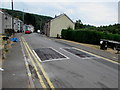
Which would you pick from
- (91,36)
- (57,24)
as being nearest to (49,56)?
(91,36)

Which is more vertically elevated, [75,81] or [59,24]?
[59,24]

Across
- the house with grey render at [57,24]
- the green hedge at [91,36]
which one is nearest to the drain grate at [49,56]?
the green hedge at [91,36]

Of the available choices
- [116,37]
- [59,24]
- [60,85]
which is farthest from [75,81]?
[59,24]

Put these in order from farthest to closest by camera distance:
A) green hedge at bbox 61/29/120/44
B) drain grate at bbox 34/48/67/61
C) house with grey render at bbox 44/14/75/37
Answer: house with grey render at bbox 44/14/75/37, green hedge at bbox 61/29/120/44, drain grate at bbox 34/48/67/61

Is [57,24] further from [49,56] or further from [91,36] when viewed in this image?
[49,56]

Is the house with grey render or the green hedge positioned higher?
the house with grey render

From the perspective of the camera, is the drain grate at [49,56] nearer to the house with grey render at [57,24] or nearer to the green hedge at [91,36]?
the green hedge at [91,36]

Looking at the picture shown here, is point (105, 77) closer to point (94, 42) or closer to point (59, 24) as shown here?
point (94, 42)

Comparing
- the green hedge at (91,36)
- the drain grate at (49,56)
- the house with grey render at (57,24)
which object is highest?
the house with grey render at (57,24)

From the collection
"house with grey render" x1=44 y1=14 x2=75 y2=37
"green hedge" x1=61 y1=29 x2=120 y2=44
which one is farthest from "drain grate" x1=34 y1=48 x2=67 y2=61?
"house with grey render" x1=44 y1=14 x2=75 y2=37

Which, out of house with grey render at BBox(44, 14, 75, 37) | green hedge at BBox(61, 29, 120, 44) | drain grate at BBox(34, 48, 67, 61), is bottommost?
drain grate at BBox(34, 48, 67, 61)

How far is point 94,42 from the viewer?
24.4m

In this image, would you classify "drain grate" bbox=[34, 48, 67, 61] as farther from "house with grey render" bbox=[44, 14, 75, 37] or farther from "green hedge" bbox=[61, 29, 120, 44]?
"house with grey render" bbox=[44, 14, 75, 37]

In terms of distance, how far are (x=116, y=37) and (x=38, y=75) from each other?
18.4 metres
